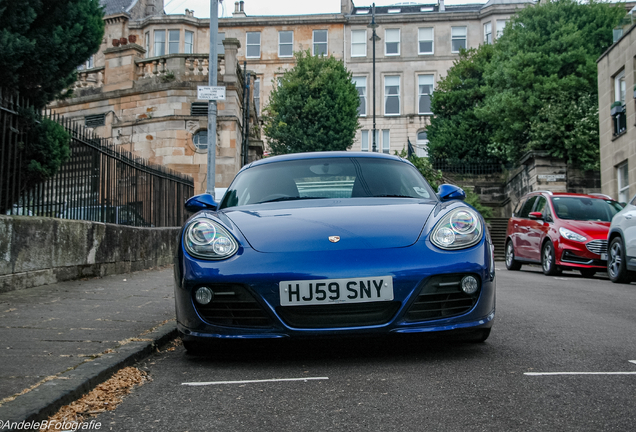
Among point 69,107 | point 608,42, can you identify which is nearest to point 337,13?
point 608,42

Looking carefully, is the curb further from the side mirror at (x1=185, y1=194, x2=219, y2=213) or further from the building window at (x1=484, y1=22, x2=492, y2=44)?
the building window at (x1=484, y1=22, x2=492, y2=44)

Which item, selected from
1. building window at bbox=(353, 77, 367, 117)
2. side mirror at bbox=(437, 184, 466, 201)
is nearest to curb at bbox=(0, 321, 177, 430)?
side mirror at bbox=(437, 184, 466, 201)

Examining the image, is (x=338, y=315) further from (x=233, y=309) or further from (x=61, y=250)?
(x=61, y=250)

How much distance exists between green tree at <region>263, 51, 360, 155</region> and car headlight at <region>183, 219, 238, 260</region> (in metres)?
36.7

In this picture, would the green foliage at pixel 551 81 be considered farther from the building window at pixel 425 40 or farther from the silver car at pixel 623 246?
the silver car at pixel 623 246

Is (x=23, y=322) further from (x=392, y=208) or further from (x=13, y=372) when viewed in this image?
(x=392, y=208)

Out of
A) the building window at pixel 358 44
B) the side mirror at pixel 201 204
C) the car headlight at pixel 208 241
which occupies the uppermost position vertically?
the building window at pixel 358 44

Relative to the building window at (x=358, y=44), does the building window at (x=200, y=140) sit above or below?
below

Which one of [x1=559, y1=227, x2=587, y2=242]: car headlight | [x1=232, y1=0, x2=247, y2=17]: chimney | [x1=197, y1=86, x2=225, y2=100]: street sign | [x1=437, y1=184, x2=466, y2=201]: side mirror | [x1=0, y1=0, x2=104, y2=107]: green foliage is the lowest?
[x1=559, y1=227, x2=587, y2=242]: car headlight

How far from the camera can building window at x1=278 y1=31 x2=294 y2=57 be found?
176 ft

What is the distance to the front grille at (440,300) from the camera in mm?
4184

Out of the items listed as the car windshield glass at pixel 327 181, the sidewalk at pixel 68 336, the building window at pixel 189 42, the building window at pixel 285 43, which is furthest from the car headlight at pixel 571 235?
the building window at pixel 189 42

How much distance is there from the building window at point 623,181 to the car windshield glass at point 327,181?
755 inches

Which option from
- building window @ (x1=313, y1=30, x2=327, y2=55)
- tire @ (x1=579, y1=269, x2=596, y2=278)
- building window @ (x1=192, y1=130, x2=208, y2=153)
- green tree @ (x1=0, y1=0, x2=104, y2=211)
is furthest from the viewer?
building window @ (x1=313, y1=30, x2=327, y2=55)
